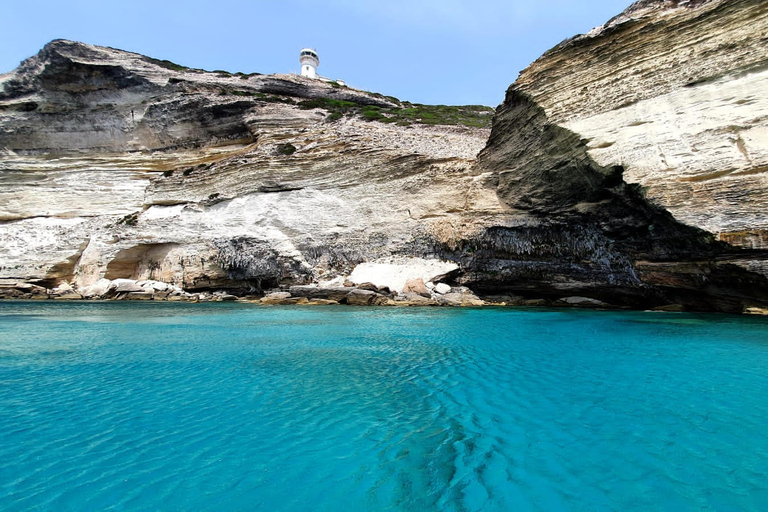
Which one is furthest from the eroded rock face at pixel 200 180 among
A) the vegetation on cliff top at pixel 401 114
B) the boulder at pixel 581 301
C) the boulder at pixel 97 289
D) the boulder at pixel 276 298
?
the boulder at pixel 581 301

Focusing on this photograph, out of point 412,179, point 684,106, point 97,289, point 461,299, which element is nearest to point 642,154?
point 684,106

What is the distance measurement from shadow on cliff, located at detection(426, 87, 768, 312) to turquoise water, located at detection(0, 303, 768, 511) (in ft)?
21.5

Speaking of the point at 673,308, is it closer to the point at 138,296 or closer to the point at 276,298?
the point at 276,298

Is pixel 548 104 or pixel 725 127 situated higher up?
pixel 548 104

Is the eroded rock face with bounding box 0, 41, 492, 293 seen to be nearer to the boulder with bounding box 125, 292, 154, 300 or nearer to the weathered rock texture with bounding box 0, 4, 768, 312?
the weathered rock texture with bounding box 0, 4, 768, 312

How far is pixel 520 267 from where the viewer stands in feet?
72.5

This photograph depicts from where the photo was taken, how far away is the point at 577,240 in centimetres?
2028

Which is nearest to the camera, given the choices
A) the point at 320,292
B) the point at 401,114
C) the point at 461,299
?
the point at 461,299

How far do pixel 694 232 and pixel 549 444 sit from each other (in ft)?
42.7

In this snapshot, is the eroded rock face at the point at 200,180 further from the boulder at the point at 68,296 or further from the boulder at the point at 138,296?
the boulder at the point at 138,296

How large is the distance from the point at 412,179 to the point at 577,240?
409 inches

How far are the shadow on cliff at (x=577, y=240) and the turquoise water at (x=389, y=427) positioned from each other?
21.5 ft

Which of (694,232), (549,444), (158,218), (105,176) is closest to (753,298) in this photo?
(694,232)

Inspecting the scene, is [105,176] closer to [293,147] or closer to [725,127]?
[293,147]
